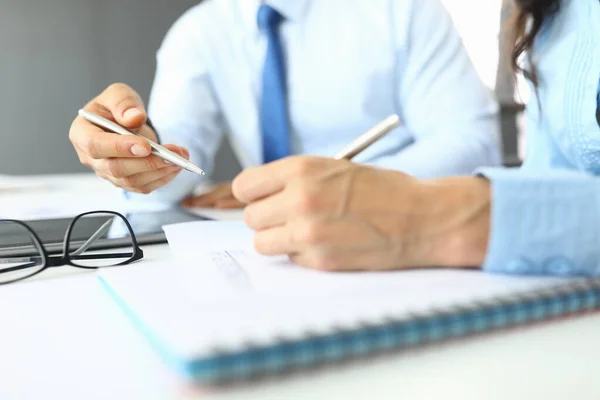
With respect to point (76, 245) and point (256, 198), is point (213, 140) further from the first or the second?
point (256, 198)

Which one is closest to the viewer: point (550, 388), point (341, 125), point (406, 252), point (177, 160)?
point (550, 388)

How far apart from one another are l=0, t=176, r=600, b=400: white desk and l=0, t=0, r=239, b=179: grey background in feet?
5.10

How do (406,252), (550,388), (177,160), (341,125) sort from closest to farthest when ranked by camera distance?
(550,388) → (406,252) → (177,160) → (341,125)

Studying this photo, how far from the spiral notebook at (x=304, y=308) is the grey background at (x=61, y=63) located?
1.52 m

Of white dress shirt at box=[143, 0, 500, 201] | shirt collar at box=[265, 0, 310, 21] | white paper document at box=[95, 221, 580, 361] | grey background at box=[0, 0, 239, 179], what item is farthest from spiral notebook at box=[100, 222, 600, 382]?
grey background at box=[0, 0, 239, 179]

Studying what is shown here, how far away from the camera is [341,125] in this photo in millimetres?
1011

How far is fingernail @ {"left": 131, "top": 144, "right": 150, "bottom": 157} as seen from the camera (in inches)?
19.4

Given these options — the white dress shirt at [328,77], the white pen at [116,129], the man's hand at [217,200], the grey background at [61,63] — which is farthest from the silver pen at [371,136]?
the grey background at [61,63]

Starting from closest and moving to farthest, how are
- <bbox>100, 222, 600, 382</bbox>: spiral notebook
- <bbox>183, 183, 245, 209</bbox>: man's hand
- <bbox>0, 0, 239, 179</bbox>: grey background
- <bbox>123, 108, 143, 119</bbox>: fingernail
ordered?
<bbox>100, 222, 600, 382</bbox>: spiral notebook → <bbox>123, 108, 143, 119</bbox>: fingernail → <bbox>183, 183, 245, 209</bbox>: man's hand → <bbox>0, 0, 239, 179</bbox>: grey background

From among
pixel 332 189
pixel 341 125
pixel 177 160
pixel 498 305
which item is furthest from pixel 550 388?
pixel 341 125

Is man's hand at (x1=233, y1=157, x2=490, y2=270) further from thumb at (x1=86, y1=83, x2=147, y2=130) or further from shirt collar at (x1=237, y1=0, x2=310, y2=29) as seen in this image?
shirt collar at (x1=237, y1=0, x2=310, y2=29)

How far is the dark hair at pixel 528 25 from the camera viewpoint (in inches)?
21.2

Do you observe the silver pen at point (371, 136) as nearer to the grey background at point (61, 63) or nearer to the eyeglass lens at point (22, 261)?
the eyeglass lens at point (22, 261)

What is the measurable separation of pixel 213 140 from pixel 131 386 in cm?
86
